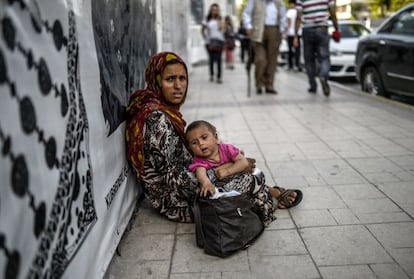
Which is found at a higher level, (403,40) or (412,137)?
(403,40)

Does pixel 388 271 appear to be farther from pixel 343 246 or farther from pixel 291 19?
pixel 291 19

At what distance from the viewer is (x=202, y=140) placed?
297 cm

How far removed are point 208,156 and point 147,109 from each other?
54cm

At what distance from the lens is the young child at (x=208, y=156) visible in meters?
2.97

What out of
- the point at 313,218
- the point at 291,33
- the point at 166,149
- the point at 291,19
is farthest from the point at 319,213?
the point at 291,19

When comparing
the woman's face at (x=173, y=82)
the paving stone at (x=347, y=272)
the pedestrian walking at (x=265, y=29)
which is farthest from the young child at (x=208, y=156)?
the pedestrian walking at (x=265, y=29)

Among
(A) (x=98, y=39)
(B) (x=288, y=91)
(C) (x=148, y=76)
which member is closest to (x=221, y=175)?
(C) (x=148, y=76)

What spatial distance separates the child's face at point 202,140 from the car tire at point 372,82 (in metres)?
5.88

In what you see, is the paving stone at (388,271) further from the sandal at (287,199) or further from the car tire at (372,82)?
the car tire at (372,82)

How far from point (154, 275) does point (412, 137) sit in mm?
3911

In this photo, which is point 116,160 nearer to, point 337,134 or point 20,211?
point 20,211

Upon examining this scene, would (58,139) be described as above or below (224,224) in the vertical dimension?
above

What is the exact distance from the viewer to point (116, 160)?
2.91 meters

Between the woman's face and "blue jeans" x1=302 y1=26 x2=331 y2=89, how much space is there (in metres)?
5.43
